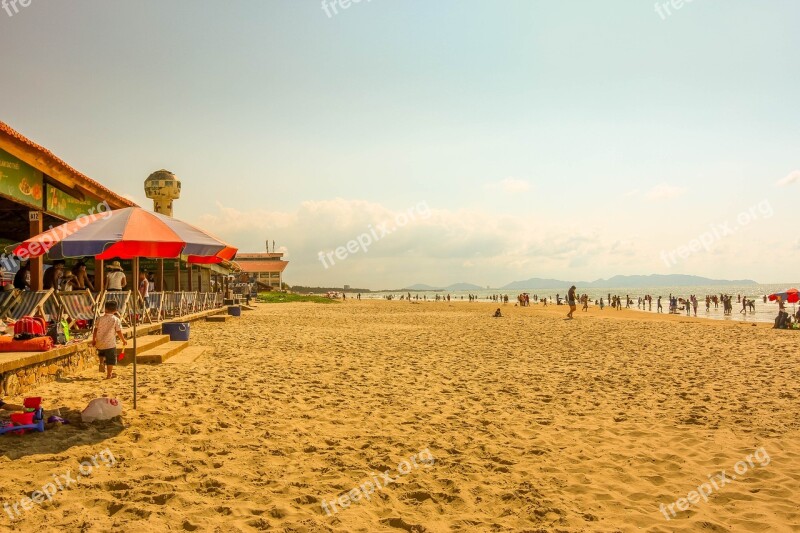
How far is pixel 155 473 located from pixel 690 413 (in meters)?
6.95

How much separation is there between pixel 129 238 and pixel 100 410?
2132 mm

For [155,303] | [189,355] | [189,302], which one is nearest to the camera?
[189,355]

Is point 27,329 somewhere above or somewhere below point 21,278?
below

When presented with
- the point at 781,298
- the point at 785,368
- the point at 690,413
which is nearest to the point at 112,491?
the point at 690,413

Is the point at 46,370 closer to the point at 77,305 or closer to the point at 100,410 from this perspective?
the point at 77,305

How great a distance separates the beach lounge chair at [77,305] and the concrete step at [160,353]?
4.23 feet

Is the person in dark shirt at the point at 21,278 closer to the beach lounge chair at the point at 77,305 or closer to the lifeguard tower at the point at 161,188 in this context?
the beach lounge chair at the point at 77,305

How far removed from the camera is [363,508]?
414cm

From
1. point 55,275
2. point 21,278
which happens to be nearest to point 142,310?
point 55,275

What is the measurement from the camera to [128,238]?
536 cm

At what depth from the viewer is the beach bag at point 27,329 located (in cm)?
746

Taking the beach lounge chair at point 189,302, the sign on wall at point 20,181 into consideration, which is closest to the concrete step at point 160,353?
the sign on wall at point 20,181

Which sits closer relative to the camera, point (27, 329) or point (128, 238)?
point (128, 238)

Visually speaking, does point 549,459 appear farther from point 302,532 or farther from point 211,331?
point 211,331
